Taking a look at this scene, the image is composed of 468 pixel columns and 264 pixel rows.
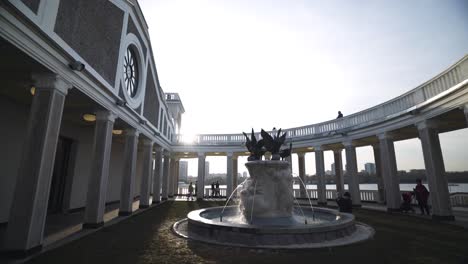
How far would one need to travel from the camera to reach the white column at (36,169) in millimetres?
5711

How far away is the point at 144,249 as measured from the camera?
247 inches

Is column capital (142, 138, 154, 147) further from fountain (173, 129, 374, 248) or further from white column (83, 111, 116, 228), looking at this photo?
fountain (173, 129, 374, 248)

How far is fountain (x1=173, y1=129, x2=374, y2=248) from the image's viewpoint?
6.16m

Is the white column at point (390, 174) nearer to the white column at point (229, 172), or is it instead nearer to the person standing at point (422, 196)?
the person standing at point (422, 196)

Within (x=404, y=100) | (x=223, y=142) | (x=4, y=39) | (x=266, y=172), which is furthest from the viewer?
(x=223, y=142)

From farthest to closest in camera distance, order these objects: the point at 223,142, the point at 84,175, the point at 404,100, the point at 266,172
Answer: the point at 223,142, the point at 84,175, the point at 404,100, the point at 266,172

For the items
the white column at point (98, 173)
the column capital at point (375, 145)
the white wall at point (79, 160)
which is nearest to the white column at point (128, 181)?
the white column at point (98, 173)

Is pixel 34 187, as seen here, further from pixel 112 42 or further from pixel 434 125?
pixel 434 125

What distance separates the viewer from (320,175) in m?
19.0

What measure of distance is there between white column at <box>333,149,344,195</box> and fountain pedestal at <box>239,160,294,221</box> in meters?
13.8

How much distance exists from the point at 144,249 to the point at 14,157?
857 cm

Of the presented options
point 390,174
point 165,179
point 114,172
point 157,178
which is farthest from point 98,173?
point 390,174

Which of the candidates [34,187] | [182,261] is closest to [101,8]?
[34,187]

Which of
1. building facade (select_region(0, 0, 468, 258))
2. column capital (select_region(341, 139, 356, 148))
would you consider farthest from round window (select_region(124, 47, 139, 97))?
column capital (select_region(341, 139, 356, 148))
